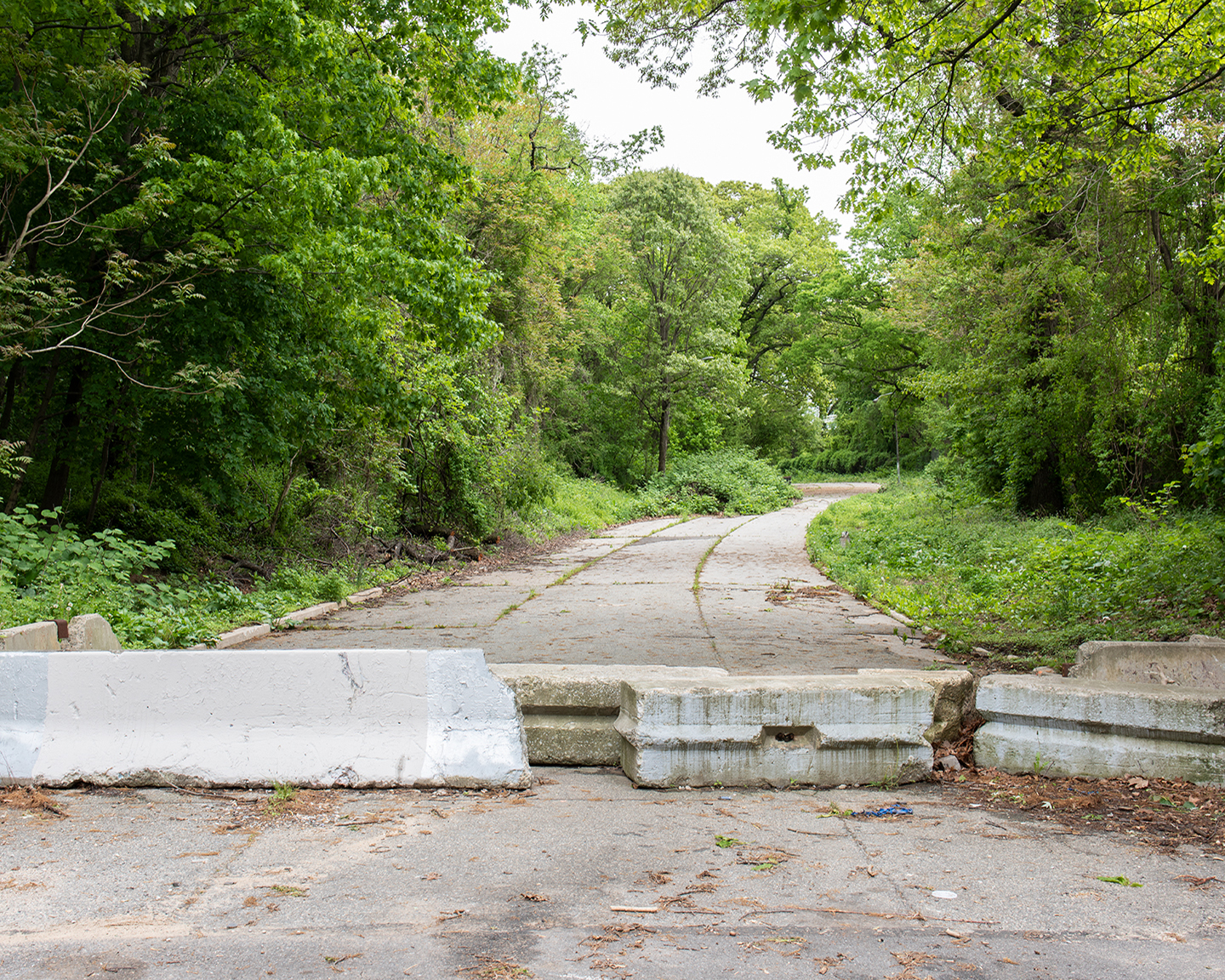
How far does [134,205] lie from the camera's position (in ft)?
30.6

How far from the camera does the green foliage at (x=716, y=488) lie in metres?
34.2

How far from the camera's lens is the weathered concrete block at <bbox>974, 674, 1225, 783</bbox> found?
4.43 m

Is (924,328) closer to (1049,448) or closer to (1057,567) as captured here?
(1049,448)

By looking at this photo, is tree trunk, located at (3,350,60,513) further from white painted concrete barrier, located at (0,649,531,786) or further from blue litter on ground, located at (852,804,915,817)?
blue litter on ground, located at (852,804,915,817)

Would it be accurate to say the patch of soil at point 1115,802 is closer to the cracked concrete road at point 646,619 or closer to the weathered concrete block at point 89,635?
the cracked concrete road at point 646,619

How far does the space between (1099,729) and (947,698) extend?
77 centimetres

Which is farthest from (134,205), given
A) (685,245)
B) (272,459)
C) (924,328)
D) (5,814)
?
(685,245)

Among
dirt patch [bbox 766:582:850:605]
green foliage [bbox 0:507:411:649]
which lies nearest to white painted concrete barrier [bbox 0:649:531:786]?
green foliage [bbox 0:507:411:649]

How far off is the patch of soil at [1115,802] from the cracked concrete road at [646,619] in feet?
7.66

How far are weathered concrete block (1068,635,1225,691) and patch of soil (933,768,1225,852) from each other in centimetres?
125

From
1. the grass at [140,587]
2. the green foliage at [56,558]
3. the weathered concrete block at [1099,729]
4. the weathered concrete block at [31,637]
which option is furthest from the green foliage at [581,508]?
the weathered concrete block at [1099,729]

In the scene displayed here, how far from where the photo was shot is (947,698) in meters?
4.92

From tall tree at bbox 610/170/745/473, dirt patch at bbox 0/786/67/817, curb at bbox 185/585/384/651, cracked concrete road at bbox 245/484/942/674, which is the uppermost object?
tall tree at bbox 610/170/745/473

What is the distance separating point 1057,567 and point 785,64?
7.21 meters
